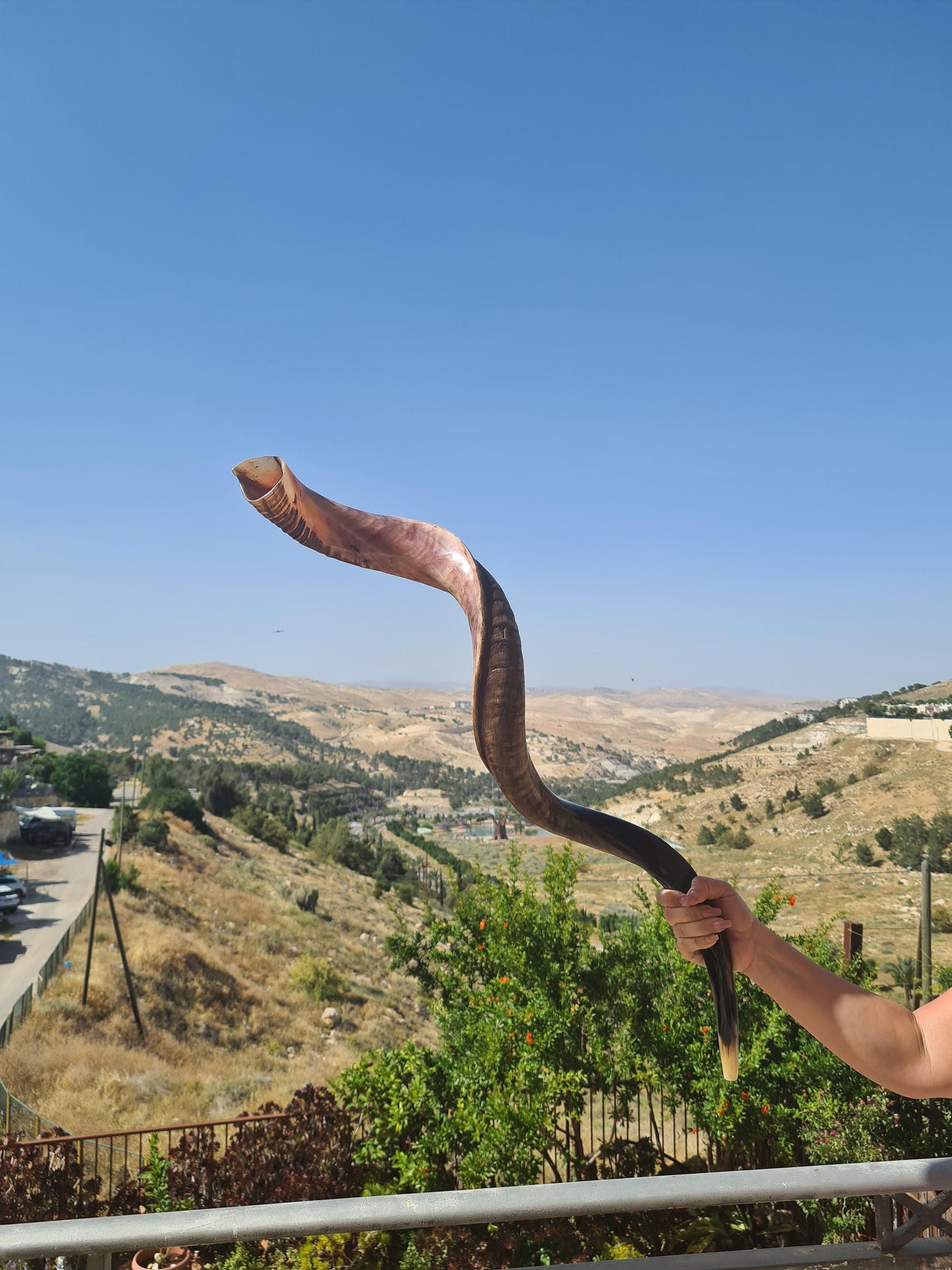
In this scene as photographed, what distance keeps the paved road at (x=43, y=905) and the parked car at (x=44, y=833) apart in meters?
0.34

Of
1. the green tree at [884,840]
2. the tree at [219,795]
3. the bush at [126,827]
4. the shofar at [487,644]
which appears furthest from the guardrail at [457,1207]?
the tree at [219,795]

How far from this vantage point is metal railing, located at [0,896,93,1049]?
1447 centimetres

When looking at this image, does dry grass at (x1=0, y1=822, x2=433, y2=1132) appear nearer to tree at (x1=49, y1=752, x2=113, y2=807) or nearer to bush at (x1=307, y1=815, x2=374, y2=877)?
bush at (x1=307, y1=815, x2=374, y2=877)

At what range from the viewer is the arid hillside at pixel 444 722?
108 meters

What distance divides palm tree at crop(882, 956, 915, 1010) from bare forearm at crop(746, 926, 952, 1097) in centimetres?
1146

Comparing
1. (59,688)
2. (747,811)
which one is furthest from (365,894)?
(59,688)

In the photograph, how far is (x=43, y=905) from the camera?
23766 mm

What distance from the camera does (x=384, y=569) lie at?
1.70 metres

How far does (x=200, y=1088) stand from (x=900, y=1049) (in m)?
16.0

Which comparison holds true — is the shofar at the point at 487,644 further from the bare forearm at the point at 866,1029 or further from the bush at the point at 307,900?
the bush at the point at 307,900

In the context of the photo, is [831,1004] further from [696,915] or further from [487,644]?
[487,644]

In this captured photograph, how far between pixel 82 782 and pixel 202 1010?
97.3ft

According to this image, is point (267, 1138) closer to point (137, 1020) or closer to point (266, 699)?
point (137, 1020)

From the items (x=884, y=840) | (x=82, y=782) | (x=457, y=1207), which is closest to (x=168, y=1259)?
(x=457, y=1207)
